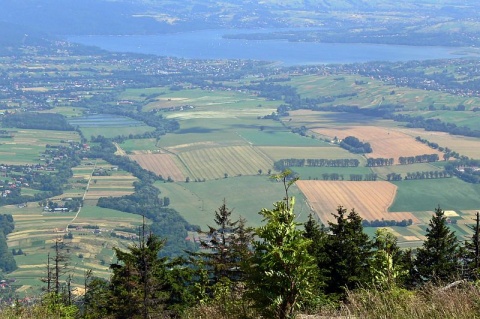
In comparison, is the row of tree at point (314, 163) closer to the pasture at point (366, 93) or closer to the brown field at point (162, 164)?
the brown field at point (162, 164)

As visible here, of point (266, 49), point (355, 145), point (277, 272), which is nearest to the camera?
point (277, 272)

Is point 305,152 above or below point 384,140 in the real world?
below

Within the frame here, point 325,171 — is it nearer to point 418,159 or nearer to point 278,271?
point 418,159

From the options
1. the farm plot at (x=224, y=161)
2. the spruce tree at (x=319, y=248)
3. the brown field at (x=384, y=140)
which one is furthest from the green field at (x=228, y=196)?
the spruce tree at (x=319, y=248)

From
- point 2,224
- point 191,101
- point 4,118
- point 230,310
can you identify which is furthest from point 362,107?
point 230,310

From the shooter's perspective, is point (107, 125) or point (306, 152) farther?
point (107, 125)

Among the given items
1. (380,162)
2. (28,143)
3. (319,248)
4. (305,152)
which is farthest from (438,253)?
(28,143)
